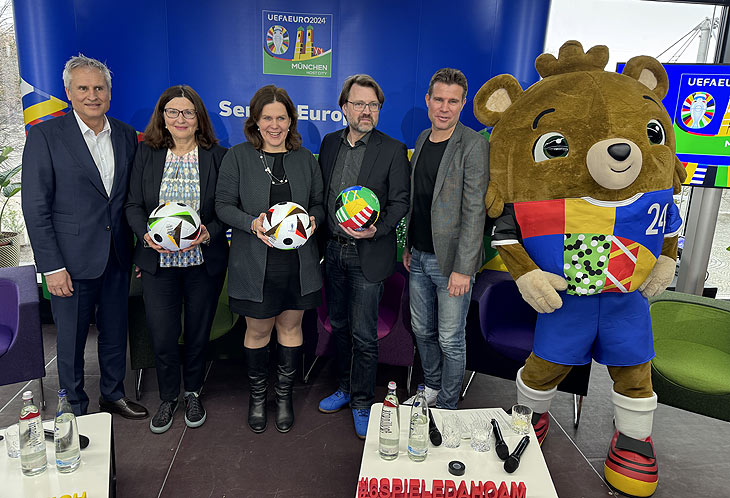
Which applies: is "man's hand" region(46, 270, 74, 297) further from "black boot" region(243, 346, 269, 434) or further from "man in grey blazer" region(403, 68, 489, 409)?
"man in grey blazer" region(403, 68, 489, 409)

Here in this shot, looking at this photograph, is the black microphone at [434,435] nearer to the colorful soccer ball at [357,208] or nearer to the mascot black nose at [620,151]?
the colorful soccer ball at [357,208]

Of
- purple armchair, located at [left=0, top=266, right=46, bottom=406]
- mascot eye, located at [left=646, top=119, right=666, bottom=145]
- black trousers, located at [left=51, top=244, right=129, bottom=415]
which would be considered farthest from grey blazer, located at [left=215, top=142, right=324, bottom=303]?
mascot eye, located at [left=646, top=119, right=666, bottom=145]

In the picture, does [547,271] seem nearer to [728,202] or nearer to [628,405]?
[628,405]

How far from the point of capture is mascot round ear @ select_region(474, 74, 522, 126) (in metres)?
2.22

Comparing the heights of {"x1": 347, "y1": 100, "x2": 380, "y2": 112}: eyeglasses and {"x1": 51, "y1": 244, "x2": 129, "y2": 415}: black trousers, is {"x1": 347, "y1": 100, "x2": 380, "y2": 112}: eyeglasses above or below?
above

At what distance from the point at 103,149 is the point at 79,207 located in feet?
0.97

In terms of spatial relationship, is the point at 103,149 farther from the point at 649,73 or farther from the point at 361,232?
the point at 649,73

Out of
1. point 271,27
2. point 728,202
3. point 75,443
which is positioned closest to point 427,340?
point 75,443

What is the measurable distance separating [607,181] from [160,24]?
9.69ft

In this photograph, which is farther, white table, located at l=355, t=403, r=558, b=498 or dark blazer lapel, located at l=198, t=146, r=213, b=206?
dark blazer lapel, located at l=198, t=146, r=213, b=206

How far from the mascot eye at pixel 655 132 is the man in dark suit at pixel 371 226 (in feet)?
3.26

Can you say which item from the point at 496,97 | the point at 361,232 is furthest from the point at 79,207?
the point at 496,97

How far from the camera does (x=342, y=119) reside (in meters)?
3.67

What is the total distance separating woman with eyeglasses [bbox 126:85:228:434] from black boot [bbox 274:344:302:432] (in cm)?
43
